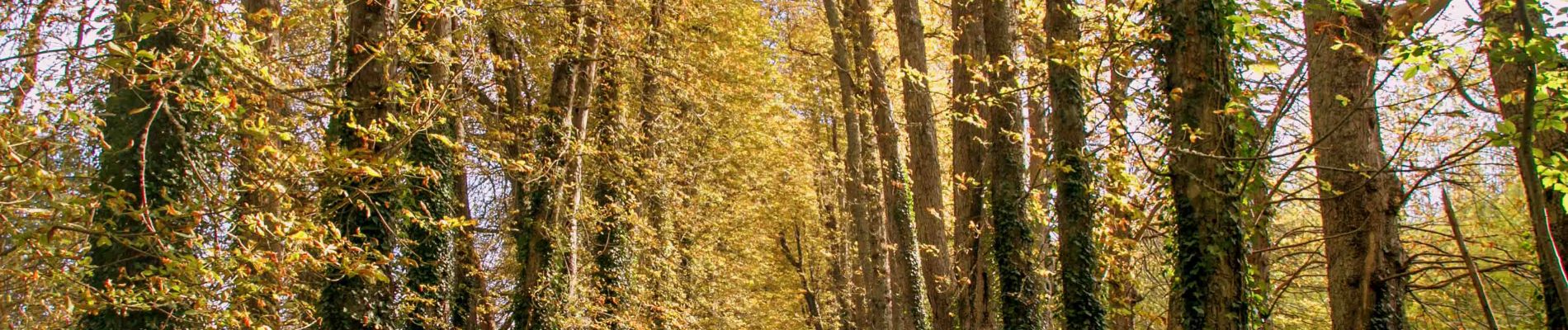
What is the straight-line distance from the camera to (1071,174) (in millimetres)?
8344

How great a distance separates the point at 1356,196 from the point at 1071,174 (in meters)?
2.23

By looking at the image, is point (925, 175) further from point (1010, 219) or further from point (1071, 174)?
point (1071, 174)

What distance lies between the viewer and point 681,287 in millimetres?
17969

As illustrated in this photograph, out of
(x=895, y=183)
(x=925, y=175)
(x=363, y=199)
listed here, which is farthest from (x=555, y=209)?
(x=925, y=175)

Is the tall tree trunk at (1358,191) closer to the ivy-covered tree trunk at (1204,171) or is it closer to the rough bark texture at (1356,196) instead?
the rough bark texture at (1356,196)

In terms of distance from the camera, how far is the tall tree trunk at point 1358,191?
7.80 m

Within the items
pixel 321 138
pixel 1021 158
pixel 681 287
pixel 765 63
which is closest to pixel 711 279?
pixel 681 287

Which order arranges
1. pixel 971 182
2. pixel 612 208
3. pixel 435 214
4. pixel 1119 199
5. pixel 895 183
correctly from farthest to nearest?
1. pixel 612 208
2. pixel 895 183
3. pixel 435 214
4. pixel 971 182
5. pixel 1119 199

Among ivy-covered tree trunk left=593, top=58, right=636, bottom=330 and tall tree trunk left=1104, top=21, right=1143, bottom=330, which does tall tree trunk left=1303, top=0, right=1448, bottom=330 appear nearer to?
tall tree trunk left=1104, top=21, right=1143, bottom=330

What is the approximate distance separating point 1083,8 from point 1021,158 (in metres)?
1.39

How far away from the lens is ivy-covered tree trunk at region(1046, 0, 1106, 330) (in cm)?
822

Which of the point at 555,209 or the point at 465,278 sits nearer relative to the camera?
the point at 555,209

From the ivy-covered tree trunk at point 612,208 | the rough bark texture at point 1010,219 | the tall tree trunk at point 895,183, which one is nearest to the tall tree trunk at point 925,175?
the tall tree trunk at point 895,183

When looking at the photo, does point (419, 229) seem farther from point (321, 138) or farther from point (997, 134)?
point (997, 134)
